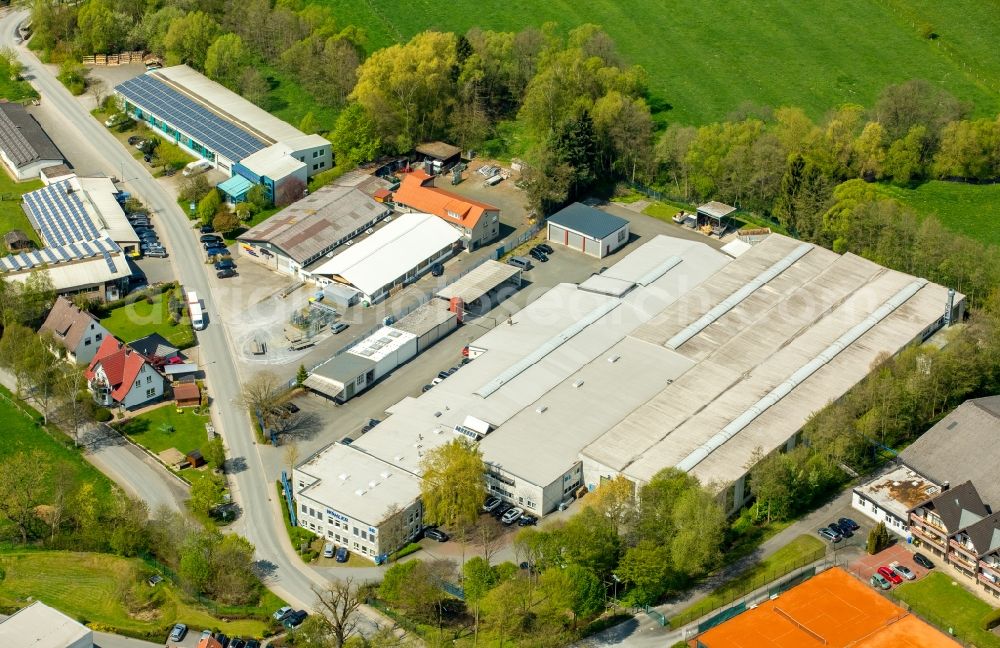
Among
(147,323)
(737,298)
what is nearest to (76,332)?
(147,323)

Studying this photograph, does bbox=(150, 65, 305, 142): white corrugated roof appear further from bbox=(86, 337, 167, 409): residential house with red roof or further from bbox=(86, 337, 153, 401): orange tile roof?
bbox=(86, 337, 167, 409): residential house with red roof

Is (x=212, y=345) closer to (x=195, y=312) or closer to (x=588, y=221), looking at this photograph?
A: (x=195, y=312)

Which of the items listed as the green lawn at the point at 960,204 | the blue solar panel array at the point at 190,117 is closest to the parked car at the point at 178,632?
the blue solar panel array at the point at 190,117

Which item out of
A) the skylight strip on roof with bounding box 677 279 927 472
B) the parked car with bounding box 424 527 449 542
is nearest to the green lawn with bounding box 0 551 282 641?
the parked car with bounding box 424 527 449 542

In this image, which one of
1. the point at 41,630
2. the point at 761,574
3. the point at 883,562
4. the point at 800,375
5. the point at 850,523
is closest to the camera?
the point at 41,630

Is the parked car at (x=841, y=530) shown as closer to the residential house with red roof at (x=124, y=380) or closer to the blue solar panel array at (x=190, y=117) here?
the residential house with red roof at (x=124, y=380)

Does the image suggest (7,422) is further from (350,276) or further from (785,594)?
(785,594)

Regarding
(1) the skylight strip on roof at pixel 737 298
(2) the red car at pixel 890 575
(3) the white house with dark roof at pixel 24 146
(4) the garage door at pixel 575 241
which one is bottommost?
(2) the red car at pixel 890 575
